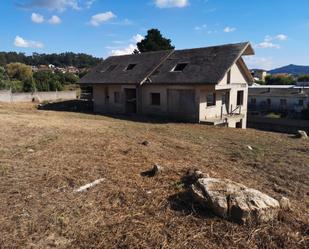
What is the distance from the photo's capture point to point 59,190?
5352 millimetres

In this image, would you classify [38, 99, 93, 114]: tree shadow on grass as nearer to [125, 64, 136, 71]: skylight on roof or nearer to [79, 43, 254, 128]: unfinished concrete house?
[79, 43, 254, 128]: unfinished concrete house

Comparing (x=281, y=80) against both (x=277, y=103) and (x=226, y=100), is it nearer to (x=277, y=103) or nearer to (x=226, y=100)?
(x=277, y=103)

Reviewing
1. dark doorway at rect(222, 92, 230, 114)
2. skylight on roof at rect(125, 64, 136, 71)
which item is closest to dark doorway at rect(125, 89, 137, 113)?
skylight on roof at rect(125, 64, 136, 71)

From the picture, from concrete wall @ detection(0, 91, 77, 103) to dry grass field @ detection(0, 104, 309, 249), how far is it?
2438 cm

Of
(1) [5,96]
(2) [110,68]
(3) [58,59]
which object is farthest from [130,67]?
(3) [58,59]

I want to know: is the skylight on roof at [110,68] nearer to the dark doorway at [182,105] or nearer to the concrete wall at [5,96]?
the dark doorway at [182,105]

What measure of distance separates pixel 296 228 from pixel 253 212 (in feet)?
2.00

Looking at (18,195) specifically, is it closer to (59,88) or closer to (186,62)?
(186,62)

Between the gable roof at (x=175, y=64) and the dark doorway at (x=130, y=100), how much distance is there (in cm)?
112

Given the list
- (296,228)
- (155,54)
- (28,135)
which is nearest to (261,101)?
(155,54)

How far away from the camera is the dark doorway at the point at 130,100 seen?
24062 millimetres

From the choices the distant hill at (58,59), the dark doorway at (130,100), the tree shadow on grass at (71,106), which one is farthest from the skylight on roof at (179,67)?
the distant hill at (58,59)

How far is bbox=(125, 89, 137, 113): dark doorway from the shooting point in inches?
947

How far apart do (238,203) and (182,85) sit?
16407 mm
